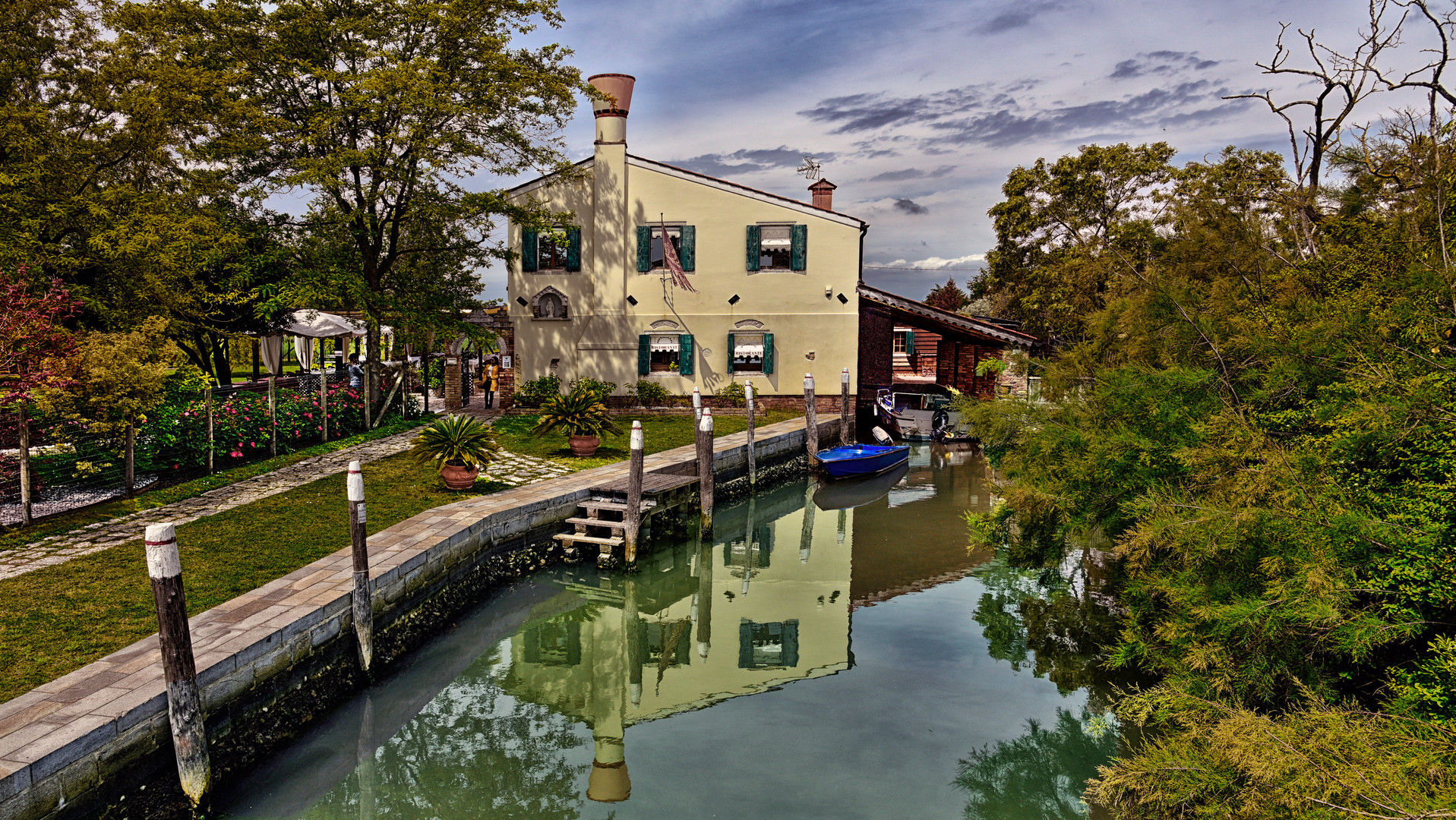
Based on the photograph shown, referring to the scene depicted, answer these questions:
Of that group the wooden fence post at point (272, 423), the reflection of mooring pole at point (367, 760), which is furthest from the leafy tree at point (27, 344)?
the reflection of mooring pole at point (367, 760)

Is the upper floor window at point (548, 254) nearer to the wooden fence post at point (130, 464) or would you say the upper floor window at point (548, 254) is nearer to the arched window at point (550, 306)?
the arched window at point (550, 306)

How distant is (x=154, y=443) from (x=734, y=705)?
8.97 m

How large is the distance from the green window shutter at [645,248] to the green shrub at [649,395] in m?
3.32

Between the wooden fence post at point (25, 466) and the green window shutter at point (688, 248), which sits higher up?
the green window shutter at point (688, 248)

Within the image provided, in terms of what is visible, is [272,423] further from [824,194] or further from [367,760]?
[824,194]

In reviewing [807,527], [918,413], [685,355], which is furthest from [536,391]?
[918,413]

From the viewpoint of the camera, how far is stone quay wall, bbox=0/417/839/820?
4.55 m

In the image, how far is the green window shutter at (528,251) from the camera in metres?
22.5

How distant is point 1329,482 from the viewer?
4.71 metres

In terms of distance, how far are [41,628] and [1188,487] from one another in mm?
9063

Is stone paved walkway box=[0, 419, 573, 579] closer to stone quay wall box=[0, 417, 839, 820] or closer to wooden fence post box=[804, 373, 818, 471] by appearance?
stone quay wall box=[0, 417, 839, 820]

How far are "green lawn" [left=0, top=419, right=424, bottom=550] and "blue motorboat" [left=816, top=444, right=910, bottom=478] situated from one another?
10530mm

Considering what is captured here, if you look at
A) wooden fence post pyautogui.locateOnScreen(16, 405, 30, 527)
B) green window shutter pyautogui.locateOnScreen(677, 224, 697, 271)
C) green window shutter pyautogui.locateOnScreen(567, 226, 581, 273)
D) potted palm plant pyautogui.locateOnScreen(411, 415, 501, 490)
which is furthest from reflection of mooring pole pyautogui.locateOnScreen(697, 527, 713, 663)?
green window shutter pyautogui.locateOnScreen(567, 226, 581, 273)

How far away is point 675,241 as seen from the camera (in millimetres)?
22438
